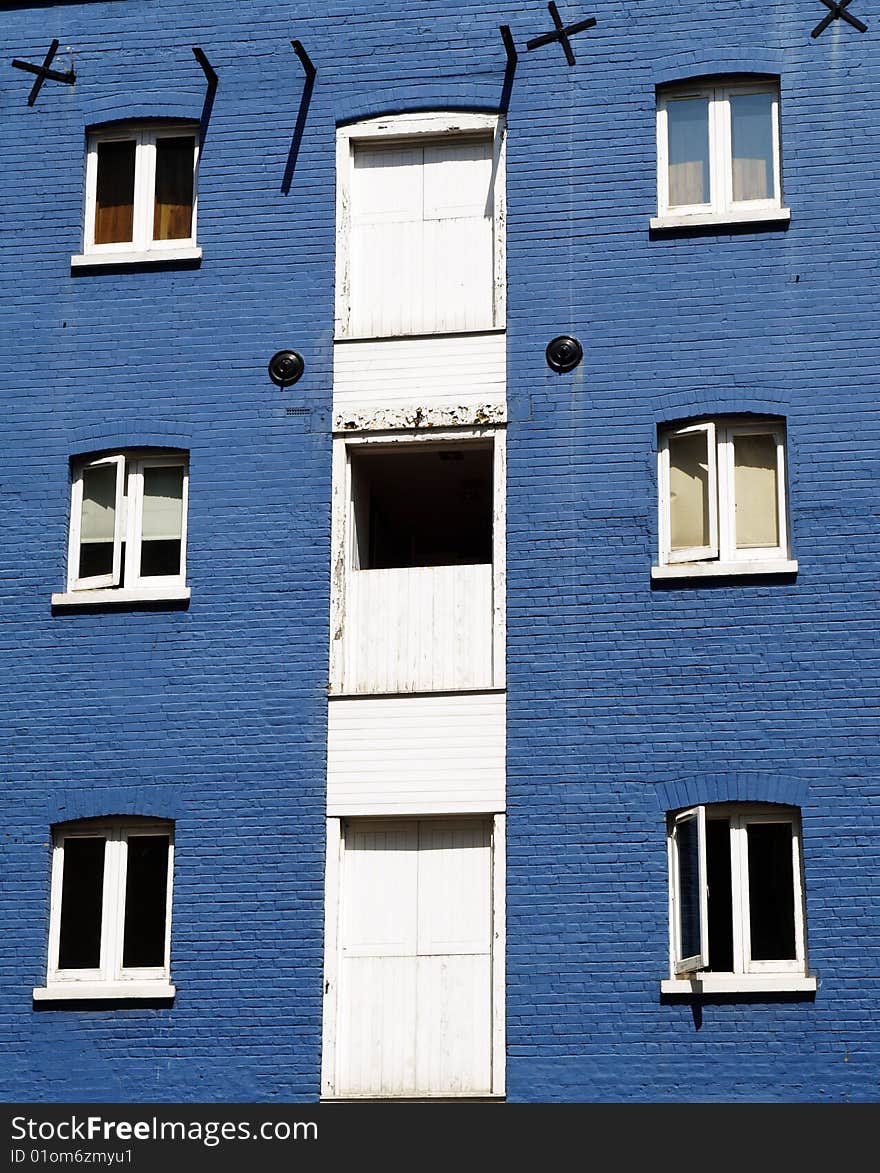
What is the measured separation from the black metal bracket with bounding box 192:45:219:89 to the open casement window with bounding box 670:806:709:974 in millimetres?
9727

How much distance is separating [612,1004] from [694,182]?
28.6 feet

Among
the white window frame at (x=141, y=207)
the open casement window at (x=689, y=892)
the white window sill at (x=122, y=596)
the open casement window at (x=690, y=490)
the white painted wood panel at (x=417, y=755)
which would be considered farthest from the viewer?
the white window frame at (x=141, y=207)

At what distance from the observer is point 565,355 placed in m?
23.6

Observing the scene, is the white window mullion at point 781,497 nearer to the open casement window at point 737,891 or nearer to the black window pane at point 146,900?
the open casement window at point 737,891

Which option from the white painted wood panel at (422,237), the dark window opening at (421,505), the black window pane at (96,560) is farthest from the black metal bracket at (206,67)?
the black window pane at (96,560)

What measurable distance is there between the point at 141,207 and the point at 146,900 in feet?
25.2

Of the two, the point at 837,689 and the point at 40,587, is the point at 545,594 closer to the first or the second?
the point at 837,689

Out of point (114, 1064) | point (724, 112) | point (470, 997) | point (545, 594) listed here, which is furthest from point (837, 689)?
point (114, 1064)

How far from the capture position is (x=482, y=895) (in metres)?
22.5

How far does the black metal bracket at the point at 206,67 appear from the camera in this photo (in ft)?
81.3

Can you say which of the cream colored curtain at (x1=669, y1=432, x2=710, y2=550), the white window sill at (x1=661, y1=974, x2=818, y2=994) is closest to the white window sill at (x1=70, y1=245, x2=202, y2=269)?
the cream colored curtain at (x1=669, y1=432, x2=710, y2=550)

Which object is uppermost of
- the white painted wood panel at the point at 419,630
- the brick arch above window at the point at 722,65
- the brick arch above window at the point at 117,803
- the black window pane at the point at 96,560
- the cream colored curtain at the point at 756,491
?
the brick arch above window at the point at 722,65

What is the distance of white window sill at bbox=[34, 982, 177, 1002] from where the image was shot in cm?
2238

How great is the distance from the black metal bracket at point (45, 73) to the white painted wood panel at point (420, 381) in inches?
186
